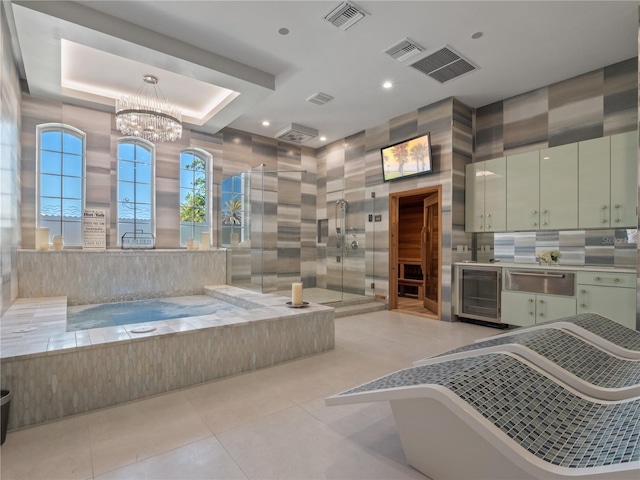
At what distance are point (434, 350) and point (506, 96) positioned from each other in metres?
4.20

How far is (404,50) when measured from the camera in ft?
12.9

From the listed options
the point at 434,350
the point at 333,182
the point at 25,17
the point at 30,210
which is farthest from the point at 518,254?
the point at 30,210

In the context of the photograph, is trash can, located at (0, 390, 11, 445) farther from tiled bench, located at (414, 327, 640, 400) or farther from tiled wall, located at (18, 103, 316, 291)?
tiled wall, located at (18, 103, 316, 291)

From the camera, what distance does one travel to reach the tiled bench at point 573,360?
62.5 inches

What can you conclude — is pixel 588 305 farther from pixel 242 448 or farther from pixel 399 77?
pixel 242 448

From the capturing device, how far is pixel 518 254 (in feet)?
16.4

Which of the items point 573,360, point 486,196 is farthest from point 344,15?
point 573,360

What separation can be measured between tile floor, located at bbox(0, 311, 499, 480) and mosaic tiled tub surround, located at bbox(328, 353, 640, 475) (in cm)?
53

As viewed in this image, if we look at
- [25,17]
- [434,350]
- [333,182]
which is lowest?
[434,350]

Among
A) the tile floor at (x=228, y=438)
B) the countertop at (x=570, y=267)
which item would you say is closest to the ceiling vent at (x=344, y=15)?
the tile floor at (x=228, y=438)

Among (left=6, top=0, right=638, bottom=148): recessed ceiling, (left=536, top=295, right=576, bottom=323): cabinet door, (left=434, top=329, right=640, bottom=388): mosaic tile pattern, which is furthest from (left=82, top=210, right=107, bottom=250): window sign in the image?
(left=536, top=295, right=576, bottom=323): cabinet door

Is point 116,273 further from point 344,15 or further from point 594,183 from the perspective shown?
point 594,183

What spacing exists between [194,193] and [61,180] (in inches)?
81.4

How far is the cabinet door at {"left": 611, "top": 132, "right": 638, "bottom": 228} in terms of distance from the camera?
3.80 meters
